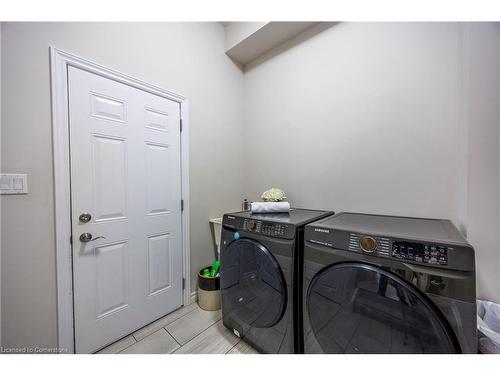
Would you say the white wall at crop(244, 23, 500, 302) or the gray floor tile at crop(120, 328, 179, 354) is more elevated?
the white wall at crop(244, 23, 500, 302)

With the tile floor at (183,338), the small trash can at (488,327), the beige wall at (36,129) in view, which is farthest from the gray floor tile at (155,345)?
the small trash can at (488,327)

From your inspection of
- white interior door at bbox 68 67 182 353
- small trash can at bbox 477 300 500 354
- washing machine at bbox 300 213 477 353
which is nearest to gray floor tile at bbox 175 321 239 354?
white interior door at bbox 68 67 182 353

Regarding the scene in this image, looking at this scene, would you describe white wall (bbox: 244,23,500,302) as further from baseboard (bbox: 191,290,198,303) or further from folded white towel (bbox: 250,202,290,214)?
baseboard (bbox: 191,290,198,303)

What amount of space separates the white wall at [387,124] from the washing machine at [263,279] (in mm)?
579

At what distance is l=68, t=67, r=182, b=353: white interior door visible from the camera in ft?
4.12

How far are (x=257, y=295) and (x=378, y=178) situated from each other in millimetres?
1222

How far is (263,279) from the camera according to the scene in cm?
117

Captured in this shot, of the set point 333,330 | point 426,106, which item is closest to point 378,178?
point 426,106

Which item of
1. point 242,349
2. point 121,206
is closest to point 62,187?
point 121,206

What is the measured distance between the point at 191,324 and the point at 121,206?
1.12 meters

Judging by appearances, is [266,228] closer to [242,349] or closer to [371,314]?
[371,314]

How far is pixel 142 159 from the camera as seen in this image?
1527 millimetres
